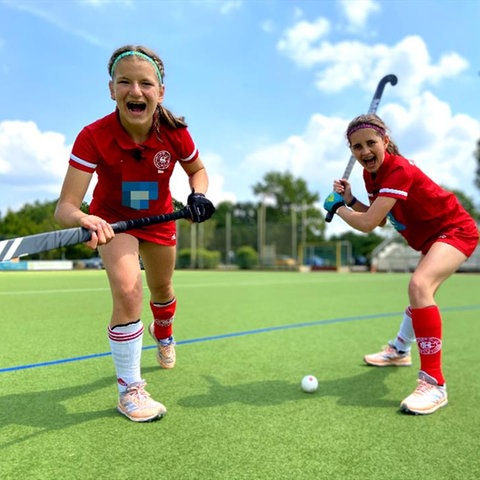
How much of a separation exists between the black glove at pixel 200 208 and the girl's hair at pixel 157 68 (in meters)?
0.45

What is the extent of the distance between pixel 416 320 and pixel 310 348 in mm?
1591

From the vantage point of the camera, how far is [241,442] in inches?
88.1

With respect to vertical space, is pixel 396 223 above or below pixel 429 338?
above

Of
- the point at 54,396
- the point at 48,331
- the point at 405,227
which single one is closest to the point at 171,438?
the point at 54,396

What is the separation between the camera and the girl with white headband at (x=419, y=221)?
296 cm

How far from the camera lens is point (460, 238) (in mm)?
3219

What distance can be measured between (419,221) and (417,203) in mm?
150

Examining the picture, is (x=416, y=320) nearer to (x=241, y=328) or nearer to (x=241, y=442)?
(x=241, y=442)

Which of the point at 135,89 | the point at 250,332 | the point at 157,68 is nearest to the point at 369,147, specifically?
the point at 157,68

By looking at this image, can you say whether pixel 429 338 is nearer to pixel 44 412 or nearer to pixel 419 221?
pixel 419 221

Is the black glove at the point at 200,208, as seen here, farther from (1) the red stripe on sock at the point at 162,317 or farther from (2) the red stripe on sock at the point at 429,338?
(2) the red stripe on sock at the point at 429,338

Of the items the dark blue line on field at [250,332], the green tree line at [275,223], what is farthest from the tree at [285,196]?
the dark blue line on field at [250,332]

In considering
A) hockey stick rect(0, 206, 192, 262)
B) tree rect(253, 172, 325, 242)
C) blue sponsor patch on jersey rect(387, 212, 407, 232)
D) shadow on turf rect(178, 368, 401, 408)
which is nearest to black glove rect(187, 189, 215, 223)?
hockey stick rect(0, 206, 192, 262)

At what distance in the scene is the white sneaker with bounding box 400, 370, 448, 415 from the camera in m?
2.75
